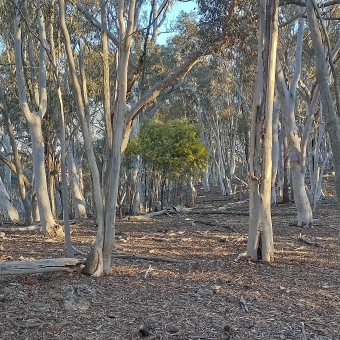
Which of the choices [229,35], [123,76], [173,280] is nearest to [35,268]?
[173,280]

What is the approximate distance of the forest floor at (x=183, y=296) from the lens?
171 inches

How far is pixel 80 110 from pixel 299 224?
8.34 metres

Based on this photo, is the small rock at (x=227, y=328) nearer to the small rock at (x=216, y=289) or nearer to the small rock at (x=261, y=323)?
the small rock at (x=261, y=323)

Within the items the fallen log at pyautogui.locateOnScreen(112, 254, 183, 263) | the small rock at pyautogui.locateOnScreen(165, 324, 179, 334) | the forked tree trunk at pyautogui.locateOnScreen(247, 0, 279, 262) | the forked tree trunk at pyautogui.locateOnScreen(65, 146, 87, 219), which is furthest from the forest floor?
the forked tree trunk at pyautogui.locateOnScreen(65, 146, 87, 219)

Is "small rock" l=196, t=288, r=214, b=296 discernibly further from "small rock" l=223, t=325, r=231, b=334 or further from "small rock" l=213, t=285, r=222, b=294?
"small rock" l=223, t=325, r=231, b=334

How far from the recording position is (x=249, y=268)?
7324 millimetres

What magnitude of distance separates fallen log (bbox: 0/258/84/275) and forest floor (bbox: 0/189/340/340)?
0.13 metres

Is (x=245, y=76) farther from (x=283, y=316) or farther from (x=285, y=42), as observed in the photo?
(x=283, y=316)

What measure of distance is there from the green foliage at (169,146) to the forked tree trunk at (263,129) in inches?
419

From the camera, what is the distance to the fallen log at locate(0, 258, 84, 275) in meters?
5.64

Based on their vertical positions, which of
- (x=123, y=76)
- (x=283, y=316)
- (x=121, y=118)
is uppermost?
(x=123, y=76)

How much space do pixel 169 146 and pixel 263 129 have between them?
11.1m

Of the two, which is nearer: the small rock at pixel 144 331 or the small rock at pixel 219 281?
the small rock at pixel 144 331

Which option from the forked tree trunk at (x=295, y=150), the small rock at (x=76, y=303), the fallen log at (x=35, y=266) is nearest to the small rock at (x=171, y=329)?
the small rock at (x=76, y=303)
